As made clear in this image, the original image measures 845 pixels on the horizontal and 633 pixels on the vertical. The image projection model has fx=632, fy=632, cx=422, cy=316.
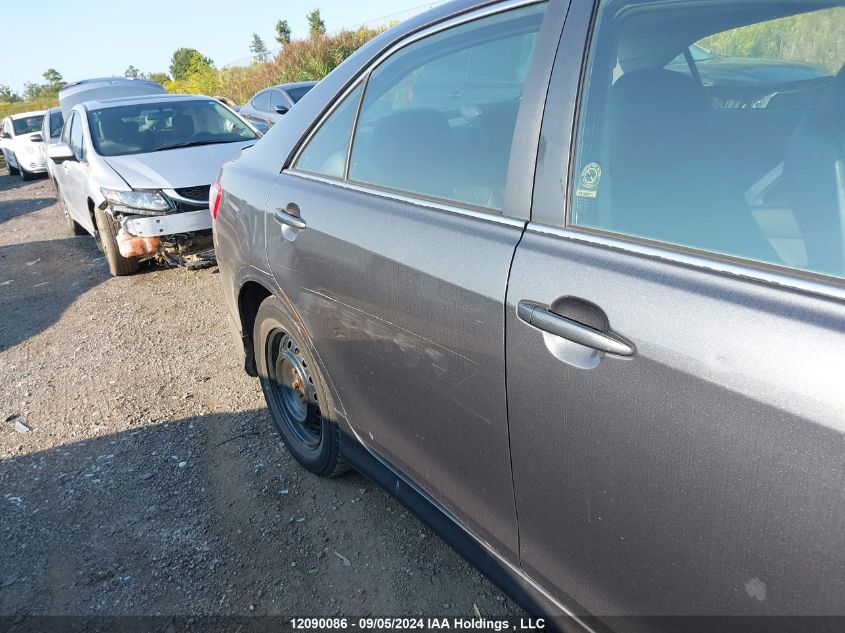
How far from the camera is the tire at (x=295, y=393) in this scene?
2.60m

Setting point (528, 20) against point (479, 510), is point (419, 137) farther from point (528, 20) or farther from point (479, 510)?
point (479, 510)

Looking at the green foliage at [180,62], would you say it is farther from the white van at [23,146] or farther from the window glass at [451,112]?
the window glass at [451,112]

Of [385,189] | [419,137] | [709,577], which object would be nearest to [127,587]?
[385,189]

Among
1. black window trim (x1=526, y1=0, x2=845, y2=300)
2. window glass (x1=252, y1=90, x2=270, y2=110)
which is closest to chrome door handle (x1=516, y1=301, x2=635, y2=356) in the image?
black window trim (x1=526, y1=0, x2=845, y2=300)

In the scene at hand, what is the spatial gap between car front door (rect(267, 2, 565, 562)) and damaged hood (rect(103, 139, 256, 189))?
3.47 m

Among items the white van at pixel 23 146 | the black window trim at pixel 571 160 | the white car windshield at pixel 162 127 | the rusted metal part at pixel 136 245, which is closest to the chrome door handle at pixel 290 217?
the black window trim at pixel 571 160

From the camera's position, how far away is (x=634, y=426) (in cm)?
123

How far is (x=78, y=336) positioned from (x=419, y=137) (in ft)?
13.2

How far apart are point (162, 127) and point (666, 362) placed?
6682 mm

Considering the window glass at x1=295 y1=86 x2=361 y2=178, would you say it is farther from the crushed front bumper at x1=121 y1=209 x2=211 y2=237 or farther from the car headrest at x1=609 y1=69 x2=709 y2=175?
the crushed front bumper at x1=121 y1=209 x2=211 y2=237

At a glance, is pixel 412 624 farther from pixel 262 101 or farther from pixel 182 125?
pixel 262 101

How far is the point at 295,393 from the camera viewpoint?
9.84 feet

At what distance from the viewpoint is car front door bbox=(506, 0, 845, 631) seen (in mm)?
1041

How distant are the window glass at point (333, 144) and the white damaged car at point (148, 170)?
3402 millimetres
